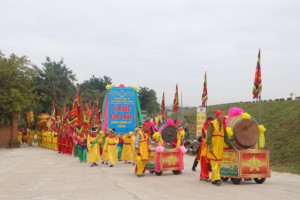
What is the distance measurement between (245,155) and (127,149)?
322 inches

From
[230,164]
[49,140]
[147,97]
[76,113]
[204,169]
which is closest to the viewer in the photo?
[230,164]

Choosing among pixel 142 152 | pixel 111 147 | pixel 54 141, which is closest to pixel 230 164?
pixel 142 152

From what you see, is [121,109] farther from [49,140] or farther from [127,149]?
[49,140]

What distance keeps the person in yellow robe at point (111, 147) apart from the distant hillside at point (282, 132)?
6.26m

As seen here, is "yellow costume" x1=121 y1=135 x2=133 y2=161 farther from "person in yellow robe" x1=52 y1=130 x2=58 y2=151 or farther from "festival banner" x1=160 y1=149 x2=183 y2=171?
"person in yellow robe" x1=52 y1=130 x2=58 y2=151

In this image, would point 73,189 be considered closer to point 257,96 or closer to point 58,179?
point 58,179

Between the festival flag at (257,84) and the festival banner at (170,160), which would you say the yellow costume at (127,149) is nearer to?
the festival banner at (170,160)

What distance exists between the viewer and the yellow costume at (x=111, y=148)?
1521cm

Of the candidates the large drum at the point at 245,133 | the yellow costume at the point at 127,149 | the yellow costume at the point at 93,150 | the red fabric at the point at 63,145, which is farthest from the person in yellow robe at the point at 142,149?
the red fabric at the point at 63,145

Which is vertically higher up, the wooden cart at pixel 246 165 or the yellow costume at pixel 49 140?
the wooden cart at pixel 246 165

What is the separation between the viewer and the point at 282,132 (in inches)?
864

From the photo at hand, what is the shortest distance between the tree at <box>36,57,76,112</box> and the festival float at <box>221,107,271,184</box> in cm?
3372

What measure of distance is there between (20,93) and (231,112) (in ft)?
80.7

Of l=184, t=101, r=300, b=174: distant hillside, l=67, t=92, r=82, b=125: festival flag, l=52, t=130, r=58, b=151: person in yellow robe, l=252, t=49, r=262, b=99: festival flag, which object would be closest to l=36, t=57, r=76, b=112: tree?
l=52, t=130, r=58, b=151: person in yellow robe
